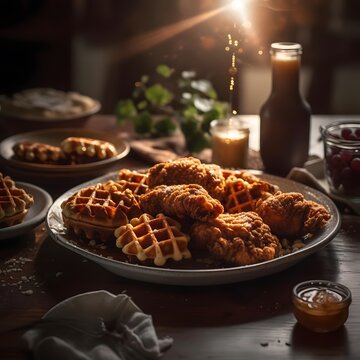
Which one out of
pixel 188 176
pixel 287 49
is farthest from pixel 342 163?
pixel 188 176

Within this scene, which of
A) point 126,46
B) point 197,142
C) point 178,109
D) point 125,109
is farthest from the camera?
point 126,46

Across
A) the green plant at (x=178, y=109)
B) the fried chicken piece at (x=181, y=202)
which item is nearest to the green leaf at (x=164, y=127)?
the green plant at (x=178, y=109)

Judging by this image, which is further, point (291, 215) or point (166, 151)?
point (166, 151)

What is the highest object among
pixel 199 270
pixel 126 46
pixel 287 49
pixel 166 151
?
pixel 287 49

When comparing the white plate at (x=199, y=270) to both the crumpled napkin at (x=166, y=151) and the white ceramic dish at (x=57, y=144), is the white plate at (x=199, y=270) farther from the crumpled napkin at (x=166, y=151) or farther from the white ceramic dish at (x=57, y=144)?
the crumpled napkin at (x=166, y=151)

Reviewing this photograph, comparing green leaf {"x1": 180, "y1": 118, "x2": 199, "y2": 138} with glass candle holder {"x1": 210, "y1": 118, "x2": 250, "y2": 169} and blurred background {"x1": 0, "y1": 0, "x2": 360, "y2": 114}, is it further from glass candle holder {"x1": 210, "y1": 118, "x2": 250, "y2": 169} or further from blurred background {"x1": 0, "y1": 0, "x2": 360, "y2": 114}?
blurred background {"x1": 0, "y1": 0, "x2": 360, "y2": 114}

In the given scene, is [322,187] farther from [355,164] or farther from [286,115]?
[286,115]
